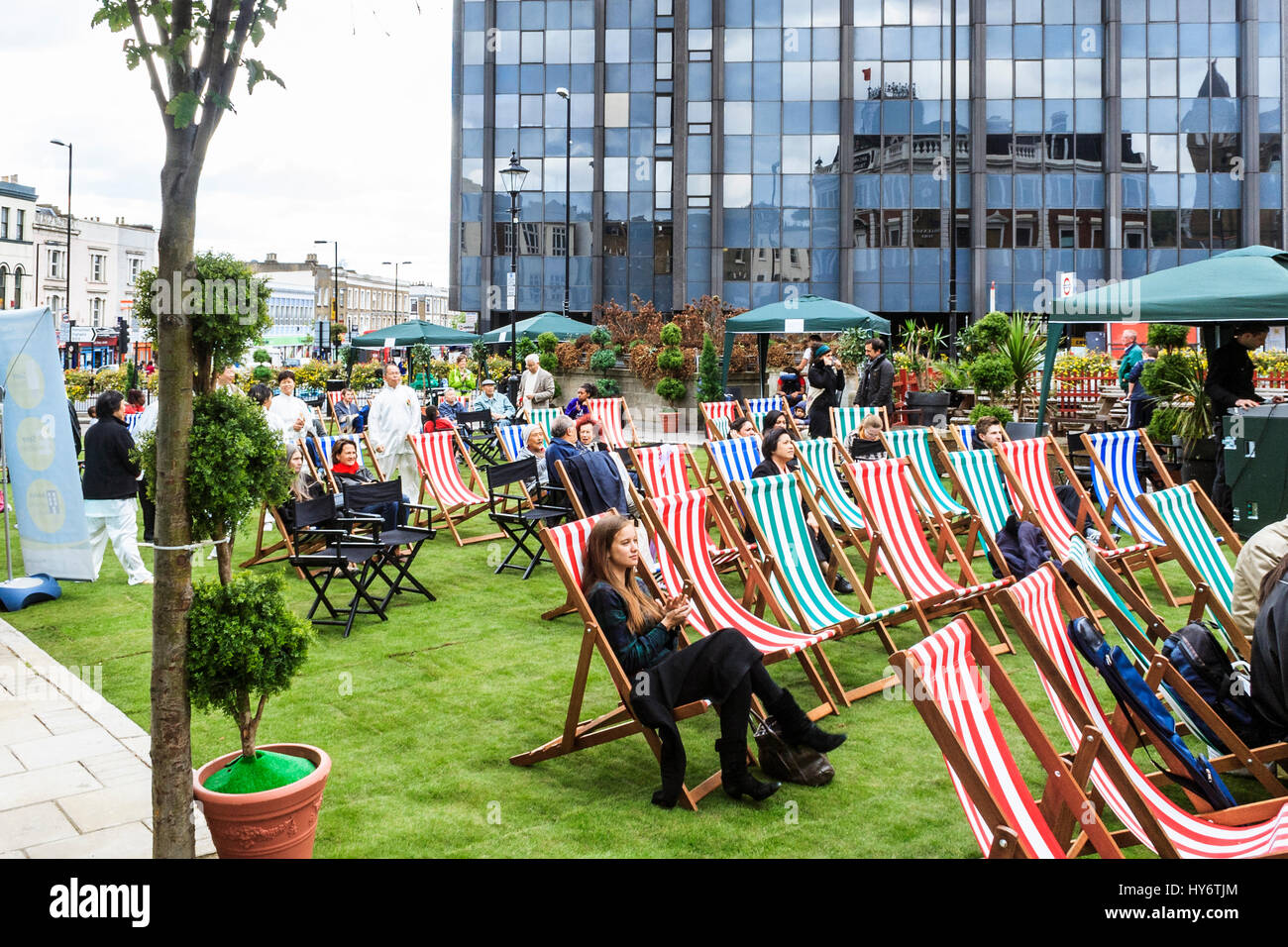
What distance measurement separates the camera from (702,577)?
5.89 m

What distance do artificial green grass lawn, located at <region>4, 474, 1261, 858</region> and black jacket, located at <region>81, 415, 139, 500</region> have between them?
3.50ft

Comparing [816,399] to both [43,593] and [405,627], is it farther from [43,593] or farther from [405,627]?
[43,593]

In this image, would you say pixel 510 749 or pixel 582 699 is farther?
pixel 510 749

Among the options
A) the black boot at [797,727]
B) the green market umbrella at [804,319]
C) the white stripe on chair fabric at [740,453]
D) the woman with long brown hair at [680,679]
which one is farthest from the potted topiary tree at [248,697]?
the green market umbrella at [804,319]

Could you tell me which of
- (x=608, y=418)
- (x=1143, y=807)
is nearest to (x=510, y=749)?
(x=1143, y=807)

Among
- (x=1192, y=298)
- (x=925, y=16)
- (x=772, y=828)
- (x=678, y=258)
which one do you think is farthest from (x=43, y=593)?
(x=925, y=16)

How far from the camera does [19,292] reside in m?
62.9

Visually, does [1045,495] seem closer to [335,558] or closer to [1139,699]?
[1139,699]

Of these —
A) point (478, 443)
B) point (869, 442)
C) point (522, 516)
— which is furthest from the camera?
point (478, 443)

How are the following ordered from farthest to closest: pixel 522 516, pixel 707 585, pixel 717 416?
pixel 717 416
pixel 522 516
pixel 707 585

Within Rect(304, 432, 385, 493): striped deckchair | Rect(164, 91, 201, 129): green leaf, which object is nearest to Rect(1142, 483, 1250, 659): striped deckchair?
Rect(164, 91, 201, 129): green leaf

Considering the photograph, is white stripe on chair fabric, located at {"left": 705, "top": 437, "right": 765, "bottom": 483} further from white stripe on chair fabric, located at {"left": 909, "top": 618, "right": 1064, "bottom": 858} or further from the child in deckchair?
white stripe on chair fabric, located at {"left": 909, "top": 618, "right": 1064, "bottom": 858}

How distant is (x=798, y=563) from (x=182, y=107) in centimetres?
401
